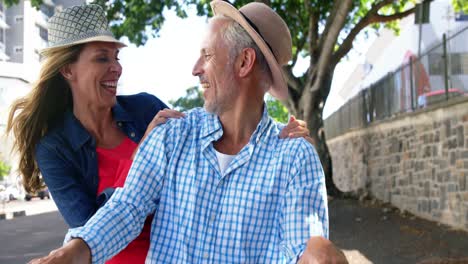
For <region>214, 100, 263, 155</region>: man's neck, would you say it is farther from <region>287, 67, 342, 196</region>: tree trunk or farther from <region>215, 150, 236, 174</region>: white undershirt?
<region>287, 67, 342, 196</region>: tree trunk

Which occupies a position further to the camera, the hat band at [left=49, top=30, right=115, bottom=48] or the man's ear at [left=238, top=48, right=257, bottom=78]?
the hat band at [left=49, top=30, right=115, bottom=48]

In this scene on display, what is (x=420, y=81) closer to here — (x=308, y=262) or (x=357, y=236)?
(x=357, y=236)

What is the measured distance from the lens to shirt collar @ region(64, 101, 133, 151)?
3.04 meters

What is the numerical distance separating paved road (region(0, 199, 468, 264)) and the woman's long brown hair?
6142 mm

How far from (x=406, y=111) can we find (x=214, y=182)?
11119 mm

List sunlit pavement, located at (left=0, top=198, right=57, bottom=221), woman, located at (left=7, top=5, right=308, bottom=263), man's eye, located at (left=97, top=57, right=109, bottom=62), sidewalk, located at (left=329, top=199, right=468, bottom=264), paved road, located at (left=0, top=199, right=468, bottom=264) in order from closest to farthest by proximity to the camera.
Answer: woman, located at (left=7, top=5, right=308, bottom=263)
man's eye, located at (left=97, top=57, right=109, bottom=62)
sidewalk, located at (left=329, top=199, right=468, bottom=264)
paved road, located at (left=0, top=199, right=468, bottom=264)
sunlit pavement, located at (left=0, top=198, right=57, bottom=221)

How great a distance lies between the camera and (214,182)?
2.34 m

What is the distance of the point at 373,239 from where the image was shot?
10.5m

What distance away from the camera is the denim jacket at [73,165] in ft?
9.33

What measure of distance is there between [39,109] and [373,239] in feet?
26.7

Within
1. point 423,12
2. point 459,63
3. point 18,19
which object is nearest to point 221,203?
point 459,63

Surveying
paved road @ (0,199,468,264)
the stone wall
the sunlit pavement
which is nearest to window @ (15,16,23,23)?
the sunlit pavement

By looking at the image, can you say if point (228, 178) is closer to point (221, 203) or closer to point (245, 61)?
point (221, 203)

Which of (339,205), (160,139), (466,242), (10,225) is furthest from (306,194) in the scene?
(10,225)
